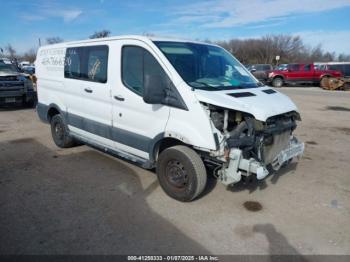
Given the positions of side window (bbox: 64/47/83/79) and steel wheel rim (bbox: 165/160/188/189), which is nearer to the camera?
steel wheel rim (bbox: 165/160/188/189)

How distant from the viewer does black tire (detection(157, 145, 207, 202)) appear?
4.11m

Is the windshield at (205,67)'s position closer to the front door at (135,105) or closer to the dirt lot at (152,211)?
the front door at (135,105)

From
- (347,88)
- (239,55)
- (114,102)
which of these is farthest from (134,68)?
(239,55)

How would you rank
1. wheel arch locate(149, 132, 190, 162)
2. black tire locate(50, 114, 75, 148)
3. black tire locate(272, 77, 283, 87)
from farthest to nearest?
black tire locate(272, 77, 283, 87) → black tire locate(50, 114, 75, 148) → wheel arch locate(149, 132, 190, 162)

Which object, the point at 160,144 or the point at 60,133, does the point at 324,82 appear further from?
the point at 160,144

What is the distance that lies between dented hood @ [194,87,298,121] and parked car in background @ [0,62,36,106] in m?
10.4

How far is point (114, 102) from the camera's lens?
16.3 feet

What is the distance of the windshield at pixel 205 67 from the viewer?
4.28 meters

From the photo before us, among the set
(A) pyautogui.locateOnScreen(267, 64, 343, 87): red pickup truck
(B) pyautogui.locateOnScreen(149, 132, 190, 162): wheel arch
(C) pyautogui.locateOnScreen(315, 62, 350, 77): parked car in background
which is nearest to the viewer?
(B) pyautogui.locateOnScreen(149, 132, 190, 162): wheel arch

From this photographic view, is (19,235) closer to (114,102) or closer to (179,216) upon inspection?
(179,216)

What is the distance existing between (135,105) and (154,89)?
0.62 meters

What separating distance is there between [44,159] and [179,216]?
11.2ft

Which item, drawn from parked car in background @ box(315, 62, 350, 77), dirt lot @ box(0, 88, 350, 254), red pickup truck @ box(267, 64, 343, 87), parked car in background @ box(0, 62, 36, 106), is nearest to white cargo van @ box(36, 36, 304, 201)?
dirt lot @ box(0, 88, 350, 254)

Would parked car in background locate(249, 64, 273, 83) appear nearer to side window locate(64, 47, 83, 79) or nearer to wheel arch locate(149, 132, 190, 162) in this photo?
side window locate(64, 47, 83, 79)
